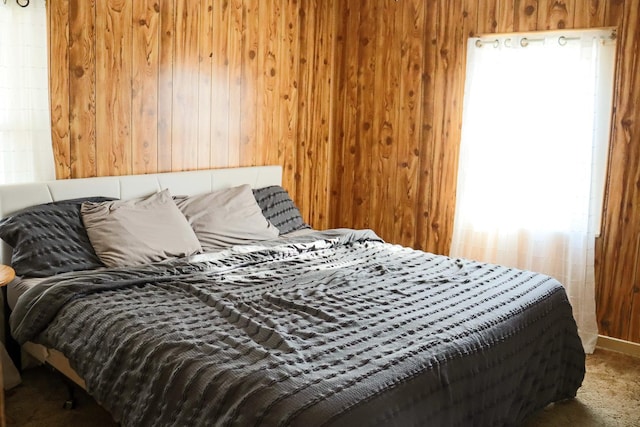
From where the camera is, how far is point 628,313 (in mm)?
3770

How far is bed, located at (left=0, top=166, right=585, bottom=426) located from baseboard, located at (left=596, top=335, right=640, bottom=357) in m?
0.85

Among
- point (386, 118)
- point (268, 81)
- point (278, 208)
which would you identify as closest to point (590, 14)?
point (386, 118)

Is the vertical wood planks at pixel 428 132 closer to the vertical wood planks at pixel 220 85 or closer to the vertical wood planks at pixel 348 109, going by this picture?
the vertical wood planks at pixel 348 109

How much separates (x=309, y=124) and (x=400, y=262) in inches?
66.7

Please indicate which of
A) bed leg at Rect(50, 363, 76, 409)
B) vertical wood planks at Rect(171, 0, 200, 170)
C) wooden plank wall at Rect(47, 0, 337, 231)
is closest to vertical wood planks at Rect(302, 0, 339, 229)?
wooden plank wall at Rect(47, 0, 337, 231)

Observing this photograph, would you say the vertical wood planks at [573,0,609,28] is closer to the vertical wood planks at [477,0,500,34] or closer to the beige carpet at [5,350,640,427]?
the vertical wood planks at [477,0,500,34]

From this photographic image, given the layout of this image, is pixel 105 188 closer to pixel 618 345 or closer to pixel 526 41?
pixel 526 41

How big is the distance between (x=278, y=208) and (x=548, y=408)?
1.91 meters

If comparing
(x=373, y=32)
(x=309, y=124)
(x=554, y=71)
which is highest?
(x=373, y=32)

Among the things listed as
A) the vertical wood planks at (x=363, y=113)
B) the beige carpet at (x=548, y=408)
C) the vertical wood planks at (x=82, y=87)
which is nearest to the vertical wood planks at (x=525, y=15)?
the vertical wood planks at (x=363, y=113)

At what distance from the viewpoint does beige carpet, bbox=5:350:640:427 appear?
8.98ft

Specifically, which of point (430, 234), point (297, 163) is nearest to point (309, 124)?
point (297, 163)

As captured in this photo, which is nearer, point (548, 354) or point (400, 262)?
point (548, 354)

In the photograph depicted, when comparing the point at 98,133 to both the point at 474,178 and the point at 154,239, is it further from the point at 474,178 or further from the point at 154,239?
the point at 474,178
